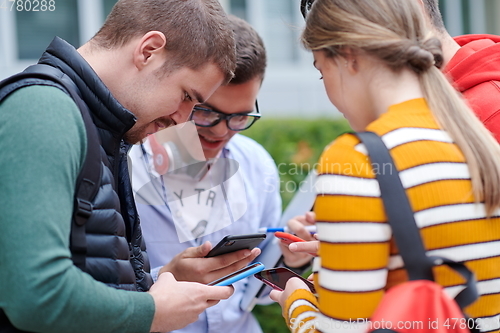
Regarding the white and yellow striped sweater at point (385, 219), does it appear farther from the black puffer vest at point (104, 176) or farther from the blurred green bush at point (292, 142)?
the blurred green bush at point (292, 142)

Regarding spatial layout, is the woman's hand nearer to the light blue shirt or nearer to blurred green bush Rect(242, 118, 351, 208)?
the light blue shirt

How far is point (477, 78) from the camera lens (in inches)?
82.5

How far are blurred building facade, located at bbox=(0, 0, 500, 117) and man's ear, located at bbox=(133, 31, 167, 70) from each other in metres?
5.18

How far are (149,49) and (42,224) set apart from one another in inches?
32.3

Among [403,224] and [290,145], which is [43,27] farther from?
[403,224]

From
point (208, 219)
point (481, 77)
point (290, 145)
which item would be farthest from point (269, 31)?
point (481, 77)

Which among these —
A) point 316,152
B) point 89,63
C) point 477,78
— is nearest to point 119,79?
point 89,63

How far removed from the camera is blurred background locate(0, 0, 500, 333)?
5.64 m

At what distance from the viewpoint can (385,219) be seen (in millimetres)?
1345

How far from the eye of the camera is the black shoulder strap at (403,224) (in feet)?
4.36

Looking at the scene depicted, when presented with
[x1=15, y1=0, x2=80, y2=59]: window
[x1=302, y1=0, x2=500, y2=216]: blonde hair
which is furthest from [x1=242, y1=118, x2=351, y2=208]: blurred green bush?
[x1=15, y1=0, x2=80, y2=59]: window

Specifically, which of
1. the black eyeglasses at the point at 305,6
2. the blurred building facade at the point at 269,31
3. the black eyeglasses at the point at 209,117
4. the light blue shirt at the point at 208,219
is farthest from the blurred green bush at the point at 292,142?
the black eyeglasses at the point at 305,6

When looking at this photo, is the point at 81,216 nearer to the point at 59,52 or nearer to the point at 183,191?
the point at 59,52

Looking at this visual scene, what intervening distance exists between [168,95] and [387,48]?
33.1 inches
